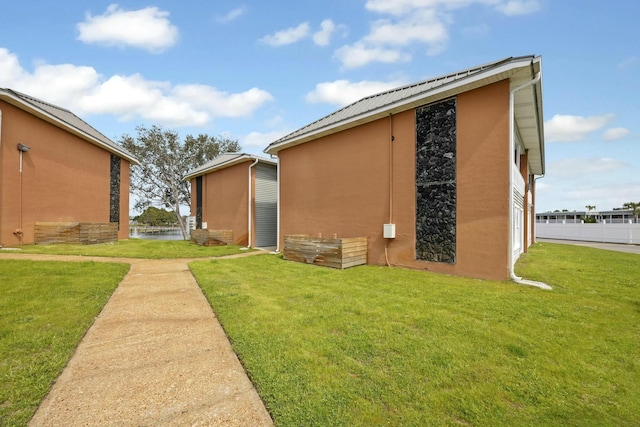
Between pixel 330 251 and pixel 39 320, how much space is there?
5982 millimetres

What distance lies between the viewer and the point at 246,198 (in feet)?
46.7

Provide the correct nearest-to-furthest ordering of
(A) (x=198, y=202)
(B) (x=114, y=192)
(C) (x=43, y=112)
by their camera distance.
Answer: (C) (x=43, y=112), (B) (x=114, y=192), (A) (x=198, y=202)

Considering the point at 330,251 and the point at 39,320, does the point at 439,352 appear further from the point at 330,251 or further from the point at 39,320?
the point at 330,251

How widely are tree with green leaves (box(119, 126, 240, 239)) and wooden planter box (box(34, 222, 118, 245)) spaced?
14.9 metres

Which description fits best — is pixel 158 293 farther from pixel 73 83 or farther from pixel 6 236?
pixel 73 83

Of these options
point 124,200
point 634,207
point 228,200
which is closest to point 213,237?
point 228,200

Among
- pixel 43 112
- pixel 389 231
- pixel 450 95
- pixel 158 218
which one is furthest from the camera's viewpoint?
pixel 158 218

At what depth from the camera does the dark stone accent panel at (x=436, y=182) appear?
695 centimetres

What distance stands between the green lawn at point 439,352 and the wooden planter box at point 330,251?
6.99 feet

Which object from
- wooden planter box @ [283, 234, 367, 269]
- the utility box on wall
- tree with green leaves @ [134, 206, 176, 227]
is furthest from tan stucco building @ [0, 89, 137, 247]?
tree with green leaves @ [134, 206, 176, 227]

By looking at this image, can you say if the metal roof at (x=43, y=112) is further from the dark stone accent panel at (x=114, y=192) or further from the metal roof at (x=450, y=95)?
the metal roof at (x=450, y=95)

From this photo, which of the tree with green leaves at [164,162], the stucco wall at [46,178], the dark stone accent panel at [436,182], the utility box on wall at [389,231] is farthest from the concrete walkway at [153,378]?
the tree with green leaves at [164,162]

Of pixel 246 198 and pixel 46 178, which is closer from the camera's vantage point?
pixel 46 178

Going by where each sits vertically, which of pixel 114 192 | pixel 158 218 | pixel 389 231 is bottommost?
pixel 389 231
